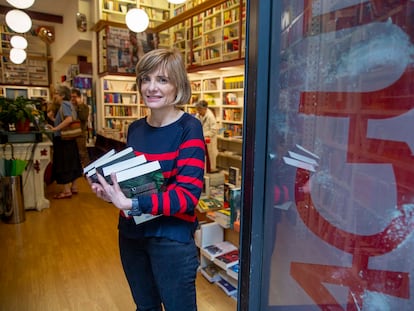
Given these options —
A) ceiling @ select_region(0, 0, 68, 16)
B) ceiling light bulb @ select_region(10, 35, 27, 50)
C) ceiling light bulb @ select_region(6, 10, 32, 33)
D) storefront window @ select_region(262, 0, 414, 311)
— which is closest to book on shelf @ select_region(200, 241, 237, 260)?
storefront window @ select_region(262, 0, 414, 311)

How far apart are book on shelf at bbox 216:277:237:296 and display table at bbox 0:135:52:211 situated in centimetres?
269

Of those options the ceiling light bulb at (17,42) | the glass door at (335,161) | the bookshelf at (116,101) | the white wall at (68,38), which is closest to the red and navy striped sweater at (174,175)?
the glass door at (335,161)

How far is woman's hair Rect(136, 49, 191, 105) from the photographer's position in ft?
3.67

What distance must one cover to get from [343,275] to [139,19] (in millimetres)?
5464

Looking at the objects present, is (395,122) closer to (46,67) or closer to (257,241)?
(257,241)

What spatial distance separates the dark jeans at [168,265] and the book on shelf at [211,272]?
1.22 meters

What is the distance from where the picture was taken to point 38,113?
13.2ft

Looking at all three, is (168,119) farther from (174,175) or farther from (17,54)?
(17,54)

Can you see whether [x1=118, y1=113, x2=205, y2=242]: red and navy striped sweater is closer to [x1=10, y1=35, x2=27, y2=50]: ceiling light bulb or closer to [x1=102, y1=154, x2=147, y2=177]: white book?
[x1=102, y1=154, x2=147, y2=177]: white book

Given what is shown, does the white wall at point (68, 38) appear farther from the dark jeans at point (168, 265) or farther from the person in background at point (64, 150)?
the dark jeans at point (168, 265)

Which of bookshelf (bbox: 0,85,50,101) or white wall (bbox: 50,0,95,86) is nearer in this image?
white wall (bbox: 50,0,95,86)

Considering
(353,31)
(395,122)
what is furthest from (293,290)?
(353,31)

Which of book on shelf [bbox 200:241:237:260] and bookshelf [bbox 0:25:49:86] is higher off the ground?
bookshelf [bbox 0:25:49:86]

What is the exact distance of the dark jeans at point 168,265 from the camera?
1.13m
